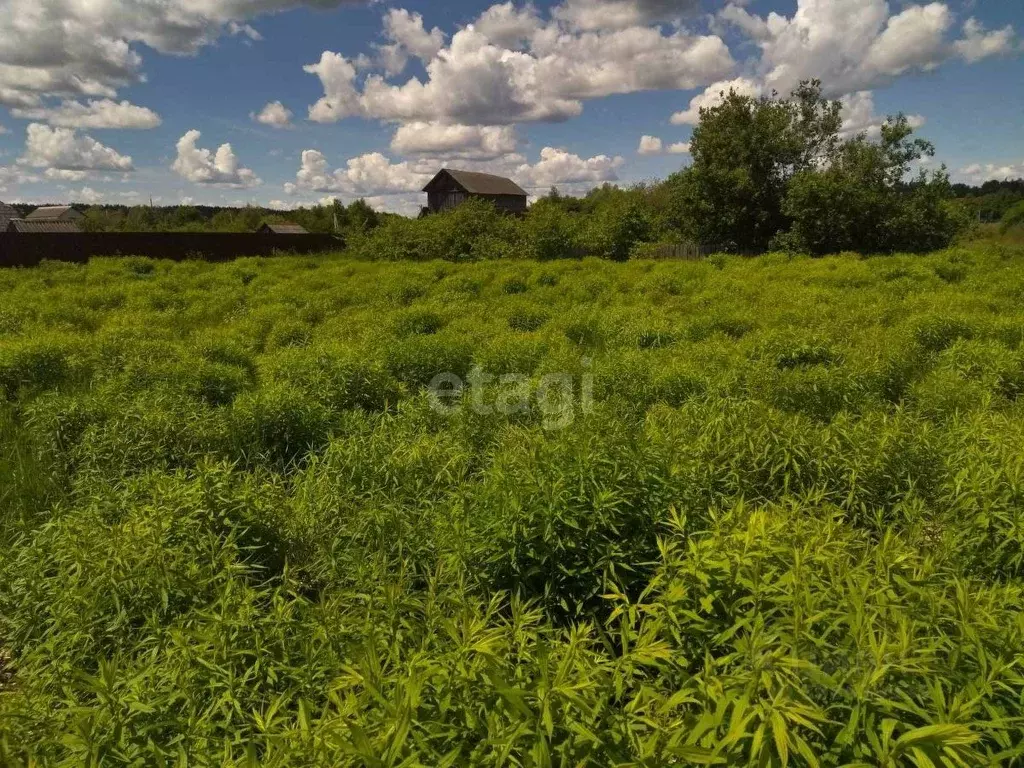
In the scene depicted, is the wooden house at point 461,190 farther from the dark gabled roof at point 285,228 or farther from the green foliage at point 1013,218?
the green foliage at point 1013,218

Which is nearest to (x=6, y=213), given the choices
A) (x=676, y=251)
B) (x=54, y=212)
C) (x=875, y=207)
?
(x=54, y=212)

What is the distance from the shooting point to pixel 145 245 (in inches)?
746

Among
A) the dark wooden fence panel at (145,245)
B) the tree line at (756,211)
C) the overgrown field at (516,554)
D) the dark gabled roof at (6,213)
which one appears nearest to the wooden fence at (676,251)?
the tree line at (756,211)

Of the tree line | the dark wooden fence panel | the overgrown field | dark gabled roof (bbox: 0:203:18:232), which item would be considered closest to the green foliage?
the tree line

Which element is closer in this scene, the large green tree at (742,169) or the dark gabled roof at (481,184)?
the large green tree at (742,169)

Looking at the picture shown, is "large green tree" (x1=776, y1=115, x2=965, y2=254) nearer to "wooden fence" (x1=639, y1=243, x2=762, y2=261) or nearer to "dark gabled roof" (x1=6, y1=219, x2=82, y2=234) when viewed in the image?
"wooden fence" (x1=639, y1=243, x2=762, y2=261)

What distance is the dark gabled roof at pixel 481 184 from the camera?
37812 millimetres

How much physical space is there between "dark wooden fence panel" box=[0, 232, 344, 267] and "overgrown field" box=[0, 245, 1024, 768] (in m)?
12.3

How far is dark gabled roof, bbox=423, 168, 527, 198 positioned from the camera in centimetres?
3781

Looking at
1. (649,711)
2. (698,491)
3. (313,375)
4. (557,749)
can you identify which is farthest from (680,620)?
(313,375)

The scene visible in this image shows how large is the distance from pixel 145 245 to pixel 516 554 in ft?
66.7

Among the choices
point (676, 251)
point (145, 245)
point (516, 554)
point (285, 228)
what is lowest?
point (516, 554)

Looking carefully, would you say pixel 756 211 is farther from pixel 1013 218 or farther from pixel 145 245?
pixel 1013 218

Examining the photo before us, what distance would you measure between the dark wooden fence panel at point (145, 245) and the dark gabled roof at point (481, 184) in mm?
16199
